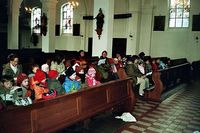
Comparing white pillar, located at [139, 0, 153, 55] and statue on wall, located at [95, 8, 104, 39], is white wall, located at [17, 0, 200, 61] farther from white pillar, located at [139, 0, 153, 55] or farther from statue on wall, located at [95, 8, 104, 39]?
statue on wall, located at [95, 8, 104, 39]

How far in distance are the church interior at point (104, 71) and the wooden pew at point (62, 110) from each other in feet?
0.05

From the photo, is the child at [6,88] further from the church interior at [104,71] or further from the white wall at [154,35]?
the white wall at [154,35]

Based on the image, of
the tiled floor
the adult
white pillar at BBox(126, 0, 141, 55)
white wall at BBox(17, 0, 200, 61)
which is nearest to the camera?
the tiled floor

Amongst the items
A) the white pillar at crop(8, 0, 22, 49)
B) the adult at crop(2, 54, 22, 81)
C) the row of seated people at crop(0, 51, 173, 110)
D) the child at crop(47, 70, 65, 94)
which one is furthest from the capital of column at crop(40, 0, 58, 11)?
the child at crop(47, 70, 65, 94)

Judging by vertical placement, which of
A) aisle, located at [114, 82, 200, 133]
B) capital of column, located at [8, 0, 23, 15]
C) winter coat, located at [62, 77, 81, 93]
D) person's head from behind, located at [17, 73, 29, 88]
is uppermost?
capital of column, located at [8, 0, 23, 15]

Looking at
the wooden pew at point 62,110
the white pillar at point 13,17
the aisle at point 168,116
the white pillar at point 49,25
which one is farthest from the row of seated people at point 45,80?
the white pillar at point 13,17

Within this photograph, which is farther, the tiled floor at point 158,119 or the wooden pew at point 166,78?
the wooden pew at point 166,78

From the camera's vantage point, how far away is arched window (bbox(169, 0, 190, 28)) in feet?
56.4

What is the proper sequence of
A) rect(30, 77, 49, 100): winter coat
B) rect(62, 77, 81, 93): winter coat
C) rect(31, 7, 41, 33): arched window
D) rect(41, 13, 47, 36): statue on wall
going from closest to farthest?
rect(30, 77, 49, 100): winter coat, rect(62, 77, 81, 93): winter coat, rect(41, 13, 47, 36): statue on wall, rect(31, 7, 41, 33): arched window

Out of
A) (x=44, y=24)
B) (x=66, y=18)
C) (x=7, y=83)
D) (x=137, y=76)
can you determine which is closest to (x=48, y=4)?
(x=44, y=24)

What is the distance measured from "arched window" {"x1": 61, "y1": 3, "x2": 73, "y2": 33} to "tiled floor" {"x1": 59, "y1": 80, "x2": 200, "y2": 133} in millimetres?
14885

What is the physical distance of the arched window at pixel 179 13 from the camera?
56.4 feet

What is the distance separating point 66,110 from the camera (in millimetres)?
4586

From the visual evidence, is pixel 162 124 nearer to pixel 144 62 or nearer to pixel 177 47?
pixel 144 62
